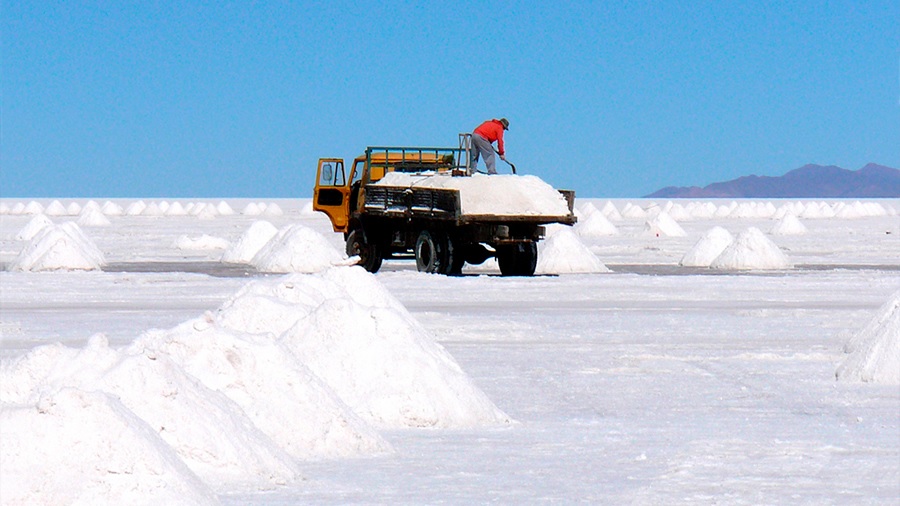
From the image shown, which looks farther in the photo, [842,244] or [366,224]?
[842,244]

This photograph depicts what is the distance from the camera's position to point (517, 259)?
2458 cm

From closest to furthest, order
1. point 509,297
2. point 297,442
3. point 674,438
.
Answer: point 297,442 < point 674,438 < point 509,297

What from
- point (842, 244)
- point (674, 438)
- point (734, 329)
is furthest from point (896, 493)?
point (842, 244)

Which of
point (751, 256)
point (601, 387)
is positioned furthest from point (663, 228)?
point (601, 387)

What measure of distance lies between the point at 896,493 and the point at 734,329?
8.37m

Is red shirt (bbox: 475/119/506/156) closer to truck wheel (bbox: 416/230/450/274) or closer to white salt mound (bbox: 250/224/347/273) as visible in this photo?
truck wheel (bbox: 416/230/450/274)

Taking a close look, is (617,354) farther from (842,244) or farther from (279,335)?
(842,244)

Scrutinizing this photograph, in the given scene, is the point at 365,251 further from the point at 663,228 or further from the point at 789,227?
the point at 789,227

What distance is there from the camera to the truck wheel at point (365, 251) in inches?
993

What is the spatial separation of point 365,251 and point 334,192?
4.91ft

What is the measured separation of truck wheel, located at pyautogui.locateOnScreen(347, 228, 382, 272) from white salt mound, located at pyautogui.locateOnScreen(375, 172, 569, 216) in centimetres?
208

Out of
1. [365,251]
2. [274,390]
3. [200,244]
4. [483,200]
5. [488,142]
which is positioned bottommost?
[200,244]

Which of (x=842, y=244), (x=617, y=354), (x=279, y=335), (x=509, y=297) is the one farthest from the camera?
(x=842, y=244)

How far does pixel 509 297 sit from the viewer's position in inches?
776
